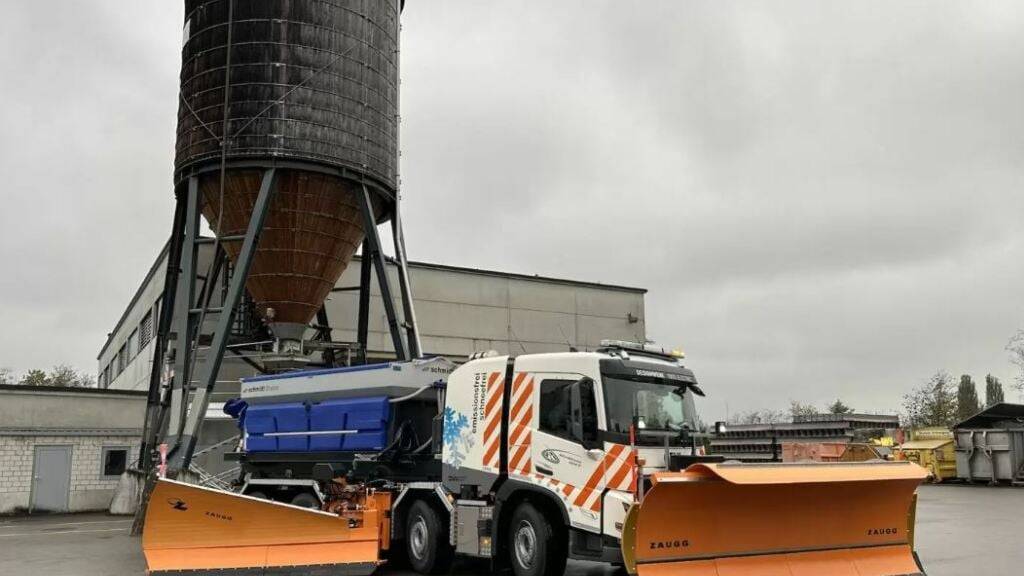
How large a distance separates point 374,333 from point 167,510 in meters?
15.8

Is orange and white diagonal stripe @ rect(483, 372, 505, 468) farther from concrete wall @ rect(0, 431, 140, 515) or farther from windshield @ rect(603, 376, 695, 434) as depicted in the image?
concrete wall @ rect(0, 431, 140, 515)

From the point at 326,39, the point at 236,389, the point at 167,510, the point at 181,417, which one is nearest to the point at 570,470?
the point at 167,510

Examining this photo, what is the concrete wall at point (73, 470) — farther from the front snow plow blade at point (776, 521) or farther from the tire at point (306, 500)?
the front snow plow blade at point (776, 521)

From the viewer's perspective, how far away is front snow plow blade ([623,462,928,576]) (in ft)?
30.0

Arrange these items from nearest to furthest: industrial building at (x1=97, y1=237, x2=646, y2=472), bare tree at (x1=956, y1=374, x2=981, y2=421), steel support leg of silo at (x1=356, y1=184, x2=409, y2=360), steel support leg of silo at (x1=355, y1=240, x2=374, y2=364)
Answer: steel support leg of silo at (x1=356, y1=184, x2=409, y2=360) → steel support leg of silo at (x1=355, y1=240, x2=374, y2=364) → industrial building at (x1=97, y1=237, x2=646, y2=472) → bare tree at (x1=956, y1=374, x2=981, y2=421)

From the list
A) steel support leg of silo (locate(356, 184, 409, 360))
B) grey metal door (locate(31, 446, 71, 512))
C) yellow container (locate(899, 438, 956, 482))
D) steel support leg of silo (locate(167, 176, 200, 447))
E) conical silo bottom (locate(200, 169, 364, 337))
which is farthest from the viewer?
yellow container (locate(899, 438, 956, 482))

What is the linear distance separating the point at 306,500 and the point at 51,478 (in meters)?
13.7

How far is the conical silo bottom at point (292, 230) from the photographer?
63.6 ft

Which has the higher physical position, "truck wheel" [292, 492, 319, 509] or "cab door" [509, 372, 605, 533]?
"cab door" [509, 372, 605, 533]

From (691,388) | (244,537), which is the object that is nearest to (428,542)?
(244,537)

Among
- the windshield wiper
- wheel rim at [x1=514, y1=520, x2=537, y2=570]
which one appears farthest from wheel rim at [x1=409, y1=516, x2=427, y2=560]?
the windshield wiper

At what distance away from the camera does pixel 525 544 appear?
1074 cm

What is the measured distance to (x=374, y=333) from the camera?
26875 millimetres

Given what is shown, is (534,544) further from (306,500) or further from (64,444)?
(64,444)
